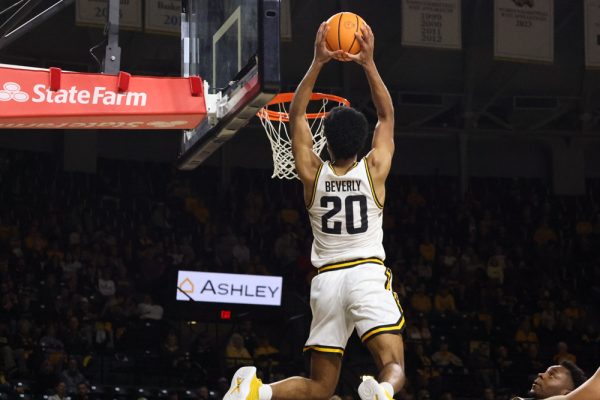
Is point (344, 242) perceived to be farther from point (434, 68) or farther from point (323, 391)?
point (434, 68)

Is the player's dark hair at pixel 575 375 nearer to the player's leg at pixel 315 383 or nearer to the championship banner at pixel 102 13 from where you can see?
the player's leg at pixel 315 383

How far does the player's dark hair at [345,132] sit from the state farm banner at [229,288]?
11505 millimetres

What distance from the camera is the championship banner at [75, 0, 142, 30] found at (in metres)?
17.0

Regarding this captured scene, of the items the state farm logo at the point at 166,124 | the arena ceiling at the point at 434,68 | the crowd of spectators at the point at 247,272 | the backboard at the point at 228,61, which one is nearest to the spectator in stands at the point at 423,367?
the crowd of spectators at the point at 247,272

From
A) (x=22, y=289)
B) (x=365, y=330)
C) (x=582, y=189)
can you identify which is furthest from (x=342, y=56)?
(x=582, y=189)

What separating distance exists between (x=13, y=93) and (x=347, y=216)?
2.53 m

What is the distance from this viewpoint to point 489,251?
71.7 ft

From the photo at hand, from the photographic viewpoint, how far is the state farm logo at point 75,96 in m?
7.07

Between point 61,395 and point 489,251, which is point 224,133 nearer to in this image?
point 61,395

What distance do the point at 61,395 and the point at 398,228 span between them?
1041cm

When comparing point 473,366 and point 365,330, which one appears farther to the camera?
point 473,366

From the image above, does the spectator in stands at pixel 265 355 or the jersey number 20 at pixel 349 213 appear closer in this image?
the jersey number 20 at pixel 349 213

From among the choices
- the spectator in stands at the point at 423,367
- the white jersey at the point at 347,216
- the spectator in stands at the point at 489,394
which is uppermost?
the white jersey at the point at 347,216

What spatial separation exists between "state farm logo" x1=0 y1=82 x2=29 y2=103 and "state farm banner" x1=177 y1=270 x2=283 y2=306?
34.5ft
